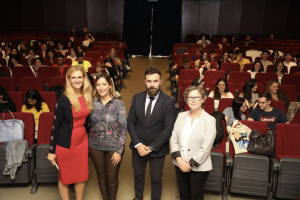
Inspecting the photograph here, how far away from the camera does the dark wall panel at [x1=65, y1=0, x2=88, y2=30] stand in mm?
11211

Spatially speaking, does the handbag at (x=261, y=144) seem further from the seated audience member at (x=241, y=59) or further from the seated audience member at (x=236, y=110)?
the seated audience member at (x=241, y=59)

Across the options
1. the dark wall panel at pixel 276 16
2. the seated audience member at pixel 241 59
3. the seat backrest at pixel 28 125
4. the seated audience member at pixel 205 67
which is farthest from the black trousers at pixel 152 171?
the dark wall panel at pixel 276 16

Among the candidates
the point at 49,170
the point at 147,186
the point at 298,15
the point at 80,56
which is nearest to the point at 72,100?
the point at 49,170

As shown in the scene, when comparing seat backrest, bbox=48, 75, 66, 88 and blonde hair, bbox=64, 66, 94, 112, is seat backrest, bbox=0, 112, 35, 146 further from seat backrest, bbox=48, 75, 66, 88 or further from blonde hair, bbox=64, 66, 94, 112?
seat backrest, bbox=48, 75, 66, 88

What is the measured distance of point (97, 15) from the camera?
11.3 meters

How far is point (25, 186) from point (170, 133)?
5.61ft

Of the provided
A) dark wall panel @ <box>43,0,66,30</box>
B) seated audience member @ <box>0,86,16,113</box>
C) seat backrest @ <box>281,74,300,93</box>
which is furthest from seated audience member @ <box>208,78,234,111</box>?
dark wall panel @ <box>43,0,66,30</box>

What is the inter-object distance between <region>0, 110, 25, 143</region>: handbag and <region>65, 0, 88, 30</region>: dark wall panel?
9.46 m

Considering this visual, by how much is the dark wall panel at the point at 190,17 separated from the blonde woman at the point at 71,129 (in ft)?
32.9

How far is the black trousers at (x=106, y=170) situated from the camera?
7.04 feet

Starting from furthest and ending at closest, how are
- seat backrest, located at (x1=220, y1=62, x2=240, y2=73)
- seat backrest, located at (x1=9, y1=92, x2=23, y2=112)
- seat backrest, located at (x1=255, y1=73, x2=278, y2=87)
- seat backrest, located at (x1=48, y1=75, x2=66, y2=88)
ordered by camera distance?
seat backrest, located at (x1=220, y1=62, x2=240, y2=73)
seat backrest, located at (x1=255, y1=73, x2=278, y2=87)
seat backrest, located at (x1=48, y1=75, x2=66, y2=88)
seat backrest, located at (x1=9, y1=92, x2=23, y2=112)

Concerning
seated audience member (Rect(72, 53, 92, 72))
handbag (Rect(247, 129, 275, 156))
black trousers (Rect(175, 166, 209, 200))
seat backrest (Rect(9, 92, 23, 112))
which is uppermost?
seated audience member (Rect(72, 53, 92, 72))

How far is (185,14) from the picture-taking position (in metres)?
11.3

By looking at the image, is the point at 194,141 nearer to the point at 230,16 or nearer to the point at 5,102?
the point at 5,102
